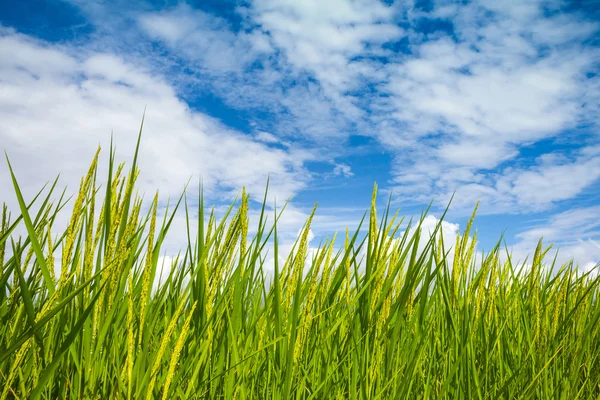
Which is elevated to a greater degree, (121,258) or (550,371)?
(121,258)

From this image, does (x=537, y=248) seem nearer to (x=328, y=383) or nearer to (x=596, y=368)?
(x=328, y=383)

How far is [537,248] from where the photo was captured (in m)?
1.94

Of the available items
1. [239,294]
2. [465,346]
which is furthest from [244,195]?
[465,346]

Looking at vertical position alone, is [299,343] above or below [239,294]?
below

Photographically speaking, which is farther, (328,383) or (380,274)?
(328,383)

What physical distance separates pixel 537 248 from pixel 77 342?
70.1 inches

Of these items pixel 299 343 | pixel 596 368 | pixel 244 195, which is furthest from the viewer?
pixel 596 368

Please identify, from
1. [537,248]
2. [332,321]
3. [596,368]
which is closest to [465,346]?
[332,321]

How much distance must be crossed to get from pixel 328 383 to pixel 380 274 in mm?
489

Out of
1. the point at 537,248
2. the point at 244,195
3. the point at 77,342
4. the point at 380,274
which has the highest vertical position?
the point at 537,248

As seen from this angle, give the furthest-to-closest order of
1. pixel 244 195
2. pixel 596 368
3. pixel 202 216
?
pixel 596 368
pixel 202 216
pixel 244 195

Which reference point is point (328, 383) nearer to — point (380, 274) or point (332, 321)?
point (332, 321)

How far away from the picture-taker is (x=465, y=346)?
1.59m

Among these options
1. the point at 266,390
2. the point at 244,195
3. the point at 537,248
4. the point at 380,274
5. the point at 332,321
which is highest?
the point at 537,248
